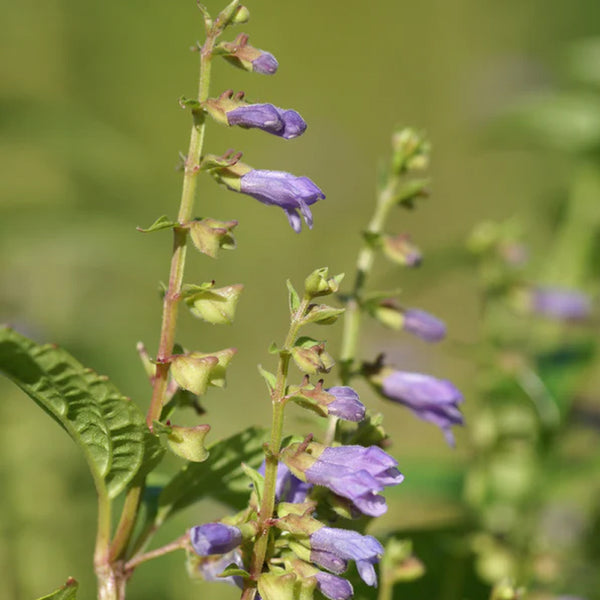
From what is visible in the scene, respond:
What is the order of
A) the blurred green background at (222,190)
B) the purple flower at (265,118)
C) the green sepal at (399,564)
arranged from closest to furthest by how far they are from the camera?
1. the purple flower at (265,118)
2. the green sepal at (399,564)
3. the blurred green background at (222,190)

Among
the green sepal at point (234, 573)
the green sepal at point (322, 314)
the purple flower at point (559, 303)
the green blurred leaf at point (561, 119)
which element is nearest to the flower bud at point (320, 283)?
the green sepal at point (322, 314)

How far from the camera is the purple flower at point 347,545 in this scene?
71 cm

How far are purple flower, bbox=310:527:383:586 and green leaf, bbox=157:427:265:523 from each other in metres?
0.14

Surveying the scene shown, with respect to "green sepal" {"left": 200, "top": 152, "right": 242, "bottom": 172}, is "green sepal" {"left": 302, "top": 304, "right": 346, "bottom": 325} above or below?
below

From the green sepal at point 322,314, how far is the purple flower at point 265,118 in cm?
17

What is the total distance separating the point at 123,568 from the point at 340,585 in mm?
206

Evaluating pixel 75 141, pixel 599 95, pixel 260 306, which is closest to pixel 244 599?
pixel 75 141

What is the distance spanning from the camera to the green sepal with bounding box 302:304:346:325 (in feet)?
2.35

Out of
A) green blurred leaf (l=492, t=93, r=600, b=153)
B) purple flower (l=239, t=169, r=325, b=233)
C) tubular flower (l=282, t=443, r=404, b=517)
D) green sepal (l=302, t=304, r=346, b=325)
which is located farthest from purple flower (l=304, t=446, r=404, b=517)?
green blurred leaf (l=492, t=93, r=600, b=153)

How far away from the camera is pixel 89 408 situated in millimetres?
733

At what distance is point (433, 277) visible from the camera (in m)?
1.83

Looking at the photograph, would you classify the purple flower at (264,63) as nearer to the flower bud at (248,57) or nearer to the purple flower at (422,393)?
the flower bud at (248,57)

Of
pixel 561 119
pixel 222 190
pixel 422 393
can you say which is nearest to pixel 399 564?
pixel 422 393

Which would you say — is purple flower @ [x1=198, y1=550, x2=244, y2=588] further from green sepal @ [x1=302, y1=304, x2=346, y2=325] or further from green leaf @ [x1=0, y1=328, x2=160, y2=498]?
green sepal @ [x1=302, y1=304, x2=346, y2=325]
